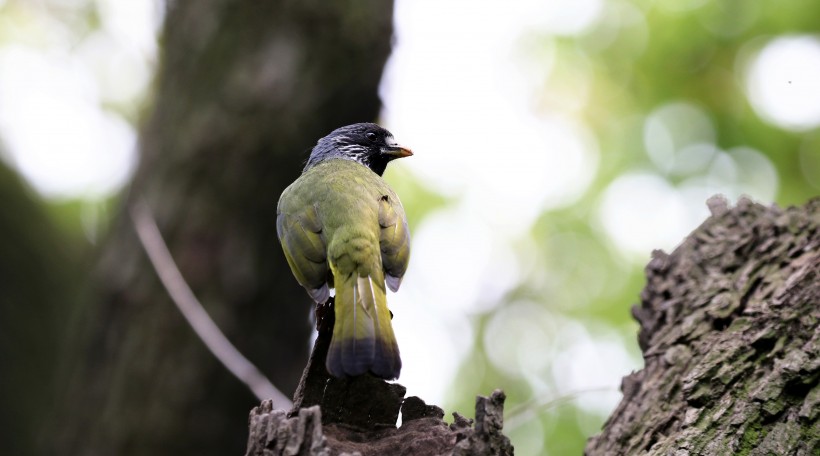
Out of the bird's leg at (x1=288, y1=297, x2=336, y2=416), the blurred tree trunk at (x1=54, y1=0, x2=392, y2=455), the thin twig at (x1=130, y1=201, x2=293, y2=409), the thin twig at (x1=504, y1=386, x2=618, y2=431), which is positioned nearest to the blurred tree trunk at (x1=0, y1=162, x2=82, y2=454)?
the blurred tree trunk at (x1=54, y1=0, x2=392, y2=455)

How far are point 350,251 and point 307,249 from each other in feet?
0.89

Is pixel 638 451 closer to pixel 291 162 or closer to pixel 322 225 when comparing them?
pixel 322 225

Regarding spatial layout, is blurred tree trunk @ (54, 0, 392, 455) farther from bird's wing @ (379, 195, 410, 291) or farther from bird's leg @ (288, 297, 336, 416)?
bird's leg @ (288, 297, 336, 416)

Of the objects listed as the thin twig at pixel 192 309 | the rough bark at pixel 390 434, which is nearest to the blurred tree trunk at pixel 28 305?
the thin twig at pixel 192 309

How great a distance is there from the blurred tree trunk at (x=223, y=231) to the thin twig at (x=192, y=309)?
129mm

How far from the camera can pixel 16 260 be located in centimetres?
665

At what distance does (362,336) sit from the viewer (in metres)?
2.85

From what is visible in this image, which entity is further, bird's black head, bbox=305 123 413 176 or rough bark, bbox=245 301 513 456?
bird's black head, bbox=305 123 413 176

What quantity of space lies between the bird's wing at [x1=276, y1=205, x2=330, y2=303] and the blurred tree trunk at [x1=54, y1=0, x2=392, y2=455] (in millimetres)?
1566

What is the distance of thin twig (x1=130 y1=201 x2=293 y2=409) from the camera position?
4.49 metres

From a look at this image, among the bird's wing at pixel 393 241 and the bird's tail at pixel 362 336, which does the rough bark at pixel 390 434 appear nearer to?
the bird's tail at pixel 362 336

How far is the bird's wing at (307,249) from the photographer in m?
3.53

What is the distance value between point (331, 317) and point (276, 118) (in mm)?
2400

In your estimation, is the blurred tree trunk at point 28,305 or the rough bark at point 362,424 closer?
the rough bark at point 362,424
